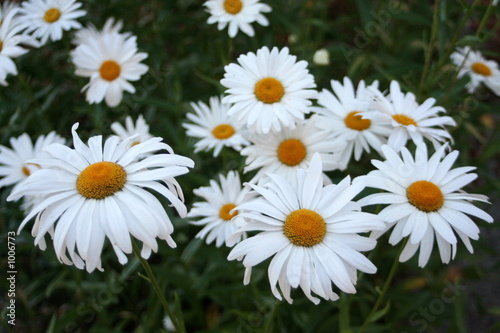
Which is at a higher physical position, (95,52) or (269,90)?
(269,90)

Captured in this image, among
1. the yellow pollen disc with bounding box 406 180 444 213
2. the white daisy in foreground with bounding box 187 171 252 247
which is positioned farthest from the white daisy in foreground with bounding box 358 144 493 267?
the white daisy in foreground with bounding box 187 171 252 247

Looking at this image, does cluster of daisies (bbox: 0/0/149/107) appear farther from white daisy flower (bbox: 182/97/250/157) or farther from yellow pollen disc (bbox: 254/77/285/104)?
yellow pollen disc (bbox: 254/77/285/104)

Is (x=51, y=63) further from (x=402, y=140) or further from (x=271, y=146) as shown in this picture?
(x=402, y=140)

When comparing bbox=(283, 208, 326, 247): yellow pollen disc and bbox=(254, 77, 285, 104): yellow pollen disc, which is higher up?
bbox=(254, 77, 285, 104): yellow pollen disc

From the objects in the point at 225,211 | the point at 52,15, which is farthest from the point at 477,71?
the point at 52,15

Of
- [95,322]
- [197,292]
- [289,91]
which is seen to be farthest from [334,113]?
[95,322]

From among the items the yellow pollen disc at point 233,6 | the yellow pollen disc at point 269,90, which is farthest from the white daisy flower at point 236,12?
the yellow pollen disc at point 269,90

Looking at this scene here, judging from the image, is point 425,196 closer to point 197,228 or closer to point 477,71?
point 477,71
